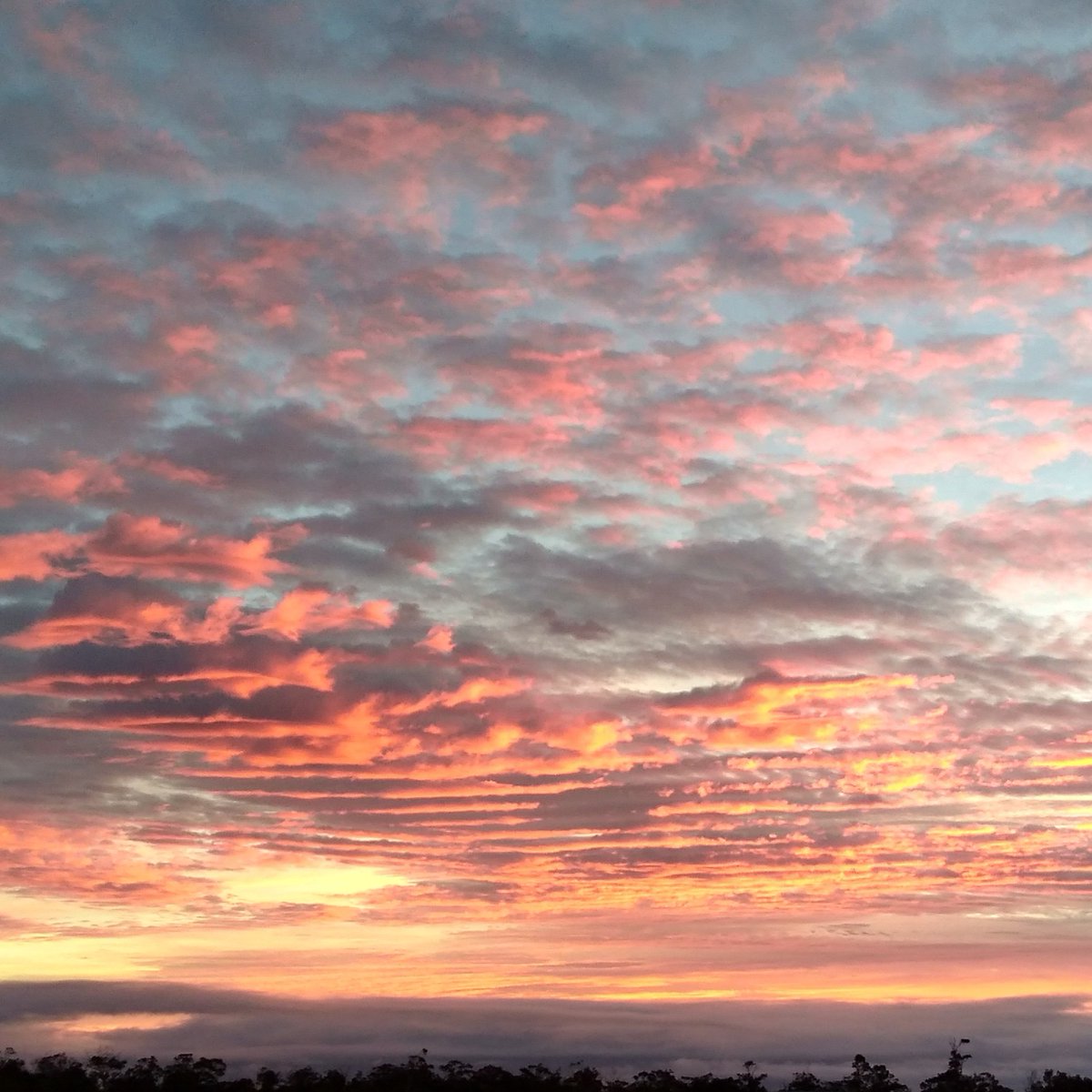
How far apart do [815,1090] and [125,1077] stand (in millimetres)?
99565

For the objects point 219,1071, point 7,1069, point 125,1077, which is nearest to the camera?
point 7,1069

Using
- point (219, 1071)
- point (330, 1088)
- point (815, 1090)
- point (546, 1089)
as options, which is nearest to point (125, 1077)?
point (219, 1071)

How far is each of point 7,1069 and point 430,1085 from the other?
62.9 m

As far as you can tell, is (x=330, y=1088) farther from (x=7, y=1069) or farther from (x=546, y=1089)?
(x=7, y=1069)

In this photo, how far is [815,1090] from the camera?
195 meters

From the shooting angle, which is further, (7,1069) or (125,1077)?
(125,1077)

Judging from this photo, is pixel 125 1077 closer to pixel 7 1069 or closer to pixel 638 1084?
pixel 7 1069

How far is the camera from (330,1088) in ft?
634

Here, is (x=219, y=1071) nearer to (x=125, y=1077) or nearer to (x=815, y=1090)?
(x=125, y=1077)

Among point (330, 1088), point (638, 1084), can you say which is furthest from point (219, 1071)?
point (638, 1084)

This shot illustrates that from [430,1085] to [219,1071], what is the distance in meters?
31.1

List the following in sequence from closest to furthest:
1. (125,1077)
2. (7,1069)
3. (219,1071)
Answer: (7,1069), (125,1077), (219,1071)

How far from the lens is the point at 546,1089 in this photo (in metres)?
197

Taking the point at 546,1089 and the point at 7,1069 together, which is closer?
the point at 7,1069
